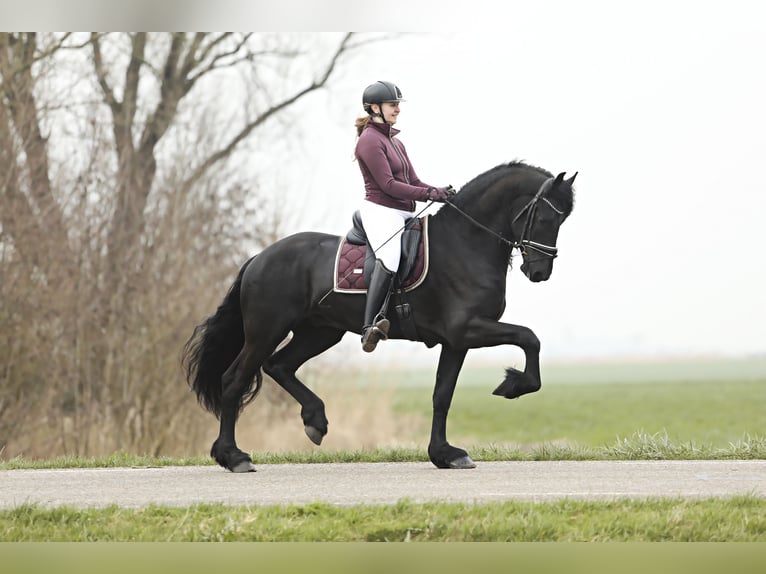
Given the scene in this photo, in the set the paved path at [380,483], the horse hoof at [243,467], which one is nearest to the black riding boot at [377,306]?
the paved path at [380,483]

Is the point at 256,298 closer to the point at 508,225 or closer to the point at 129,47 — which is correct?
the point at 508,225

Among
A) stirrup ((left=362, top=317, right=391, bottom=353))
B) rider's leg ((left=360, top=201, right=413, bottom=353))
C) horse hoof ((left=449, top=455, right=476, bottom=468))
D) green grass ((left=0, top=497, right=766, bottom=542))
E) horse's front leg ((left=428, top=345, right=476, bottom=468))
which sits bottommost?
green grass ((left=0, top=497, right=766, bottom=542))

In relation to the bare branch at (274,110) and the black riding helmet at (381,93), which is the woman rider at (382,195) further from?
the bare branch at (274,110)

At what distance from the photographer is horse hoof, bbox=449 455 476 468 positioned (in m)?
9.59

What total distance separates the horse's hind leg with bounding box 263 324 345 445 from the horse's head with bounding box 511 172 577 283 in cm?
212

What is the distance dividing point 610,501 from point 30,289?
10.1 m

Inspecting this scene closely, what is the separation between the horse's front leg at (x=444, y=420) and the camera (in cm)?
952

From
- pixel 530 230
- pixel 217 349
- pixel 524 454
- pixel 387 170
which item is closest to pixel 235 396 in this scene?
pixel 217 349

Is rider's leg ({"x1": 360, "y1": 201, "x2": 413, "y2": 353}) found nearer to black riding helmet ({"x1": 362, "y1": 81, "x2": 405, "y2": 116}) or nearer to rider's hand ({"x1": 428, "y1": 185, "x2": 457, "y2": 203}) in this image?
rider's hand ({"x1": 428, "y1": 185, "x2": 457, "y2": 203})

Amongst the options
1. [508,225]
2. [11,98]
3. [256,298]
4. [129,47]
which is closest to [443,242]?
[508,225]

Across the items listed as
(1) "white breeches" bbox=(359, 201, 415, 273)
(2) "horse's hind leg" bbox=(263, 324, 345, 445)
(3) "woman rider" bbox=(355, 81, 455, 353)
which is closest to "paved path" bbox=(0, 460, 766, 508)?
(2) "horse's hind leg" bbox=(263, 324, 345, 445)

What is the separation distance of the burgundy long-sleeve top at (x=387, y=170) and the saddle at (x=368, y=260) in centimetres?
26

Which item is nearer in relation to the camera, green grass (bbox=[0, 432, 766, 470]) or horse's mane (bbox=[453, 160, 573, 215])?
horse's mane (bbox=[453, 160, 573, 215])

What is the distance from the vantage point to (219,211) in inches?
650
